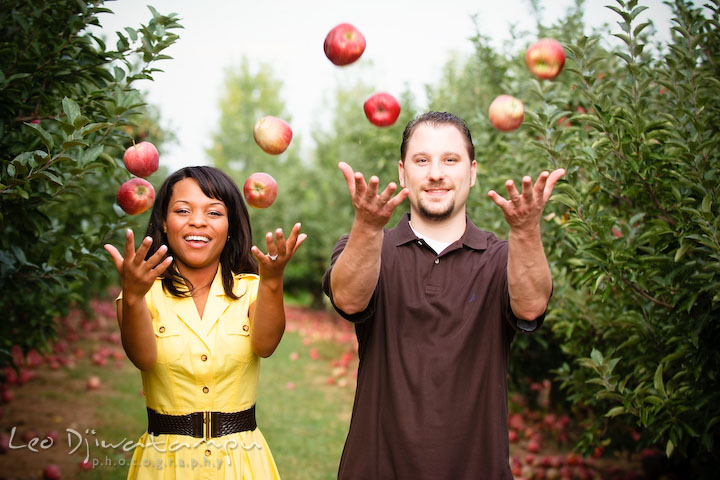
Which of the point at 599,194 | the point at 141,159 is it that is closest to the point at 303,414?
the point at 599,194

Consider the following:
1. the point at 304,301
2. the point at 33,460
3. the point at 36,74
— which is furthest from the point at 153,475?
the point at 304,301

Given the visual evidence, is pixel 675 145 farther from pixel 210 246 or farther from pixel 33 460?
pixel 33 460

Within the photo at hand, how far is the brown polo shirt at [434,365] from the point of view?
207 centimetres

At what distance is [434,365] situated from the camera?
213 cm

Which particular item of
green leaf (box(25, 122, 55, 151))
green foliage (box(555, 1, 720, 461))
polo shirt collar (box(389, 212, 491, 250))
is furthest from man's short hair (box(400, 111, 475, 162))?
green leaf (box(25, 122, 55, 151))

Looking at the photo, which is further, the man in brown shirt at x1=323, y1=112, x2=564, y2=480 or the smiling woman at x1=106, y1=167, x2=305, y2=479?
the smiling woman at x1=106, y1=167, x2=305, y2=479

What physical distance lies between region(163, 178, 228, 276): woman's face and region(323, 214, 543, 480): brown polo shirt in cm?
51

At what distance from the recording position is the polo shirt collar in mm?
2289

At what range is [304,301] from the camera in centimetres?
2053

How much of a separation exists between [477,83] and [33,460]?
5038mm

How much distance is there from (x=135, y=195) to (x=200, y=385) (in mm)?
887

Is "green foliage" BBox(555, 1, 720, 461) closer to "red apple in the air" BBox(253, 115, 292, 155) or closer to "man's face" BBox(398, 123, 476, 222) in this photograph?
"man's face" BBox(398, 123, 476, 222)

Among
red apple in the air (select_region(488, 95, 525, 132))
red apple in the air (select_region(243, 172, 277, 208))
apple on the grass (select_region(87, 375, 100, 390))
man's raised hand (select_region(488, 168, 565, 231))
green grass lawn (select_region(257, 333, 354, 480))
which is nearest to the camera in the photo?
man's raised hand (select_region(488, 168, 565, 231))

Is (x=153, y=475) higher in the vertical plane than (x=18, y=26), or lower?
lower
